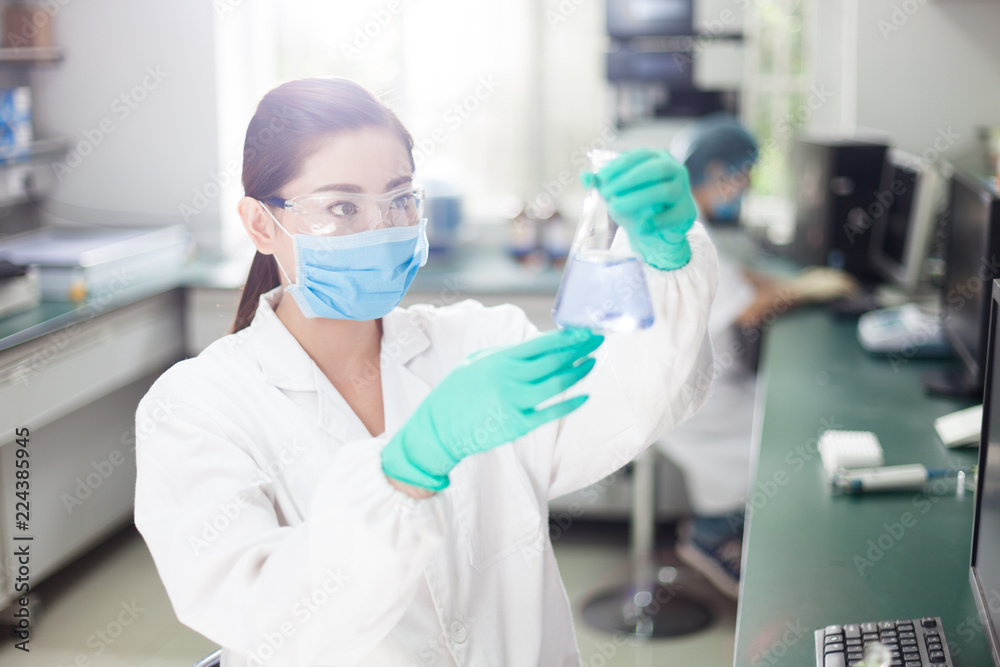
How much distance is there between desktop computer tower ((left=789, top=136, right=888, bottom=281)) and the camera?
3180 mm

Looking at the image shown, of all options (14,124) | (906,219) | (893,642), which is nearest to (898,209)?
(906,219)

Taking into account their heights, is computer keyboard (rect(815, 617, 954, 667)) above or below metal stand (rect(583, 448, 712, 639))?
above

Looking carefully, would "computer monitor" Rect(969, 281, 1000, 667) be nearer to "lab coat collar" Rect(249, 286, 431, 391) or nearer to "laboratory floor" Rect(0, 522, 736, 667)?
"lab coat collar" Rect(249, 286, 431, 391)

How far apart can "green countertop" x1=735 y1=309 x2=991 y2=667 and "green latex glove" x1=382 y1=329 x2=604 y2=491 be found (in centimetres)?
54

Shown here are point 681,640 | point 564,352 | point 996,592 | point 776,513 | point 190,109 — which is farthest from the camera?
point 190,109

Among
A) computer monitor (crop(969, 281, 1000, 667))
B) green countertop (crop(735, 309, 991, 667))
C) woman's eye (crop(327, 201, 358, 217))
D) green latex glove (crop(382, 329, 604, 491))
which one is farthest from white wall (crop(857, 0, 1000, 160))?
green latex glove (crop(382, 329, 604, 491))

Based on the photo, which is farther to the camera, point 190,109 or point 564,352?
point 190,109

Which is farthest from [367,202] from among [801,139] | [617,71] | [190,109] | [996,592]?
[801,139]

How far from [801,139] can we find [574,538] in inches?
68.4

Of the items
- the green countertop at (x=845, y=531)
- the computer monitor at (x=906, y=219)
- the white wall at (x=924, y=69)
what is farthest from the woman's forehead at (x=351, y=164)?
the white wall at (x=924, y=69)

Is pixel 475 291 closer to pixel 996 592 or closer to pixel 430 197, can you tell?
pixel 430 197

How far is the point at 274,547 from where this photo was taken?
3.10 feet

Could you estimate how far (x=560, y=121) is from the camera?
3.74m

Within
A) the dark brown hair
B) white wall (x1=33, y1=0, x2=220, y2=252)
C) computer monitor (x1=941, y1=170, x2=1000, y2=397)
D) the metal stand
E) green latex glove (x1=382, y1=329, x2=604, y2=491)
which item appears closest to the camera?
green latex glove (x1=382, y1=329, x2=604, y2=491)
